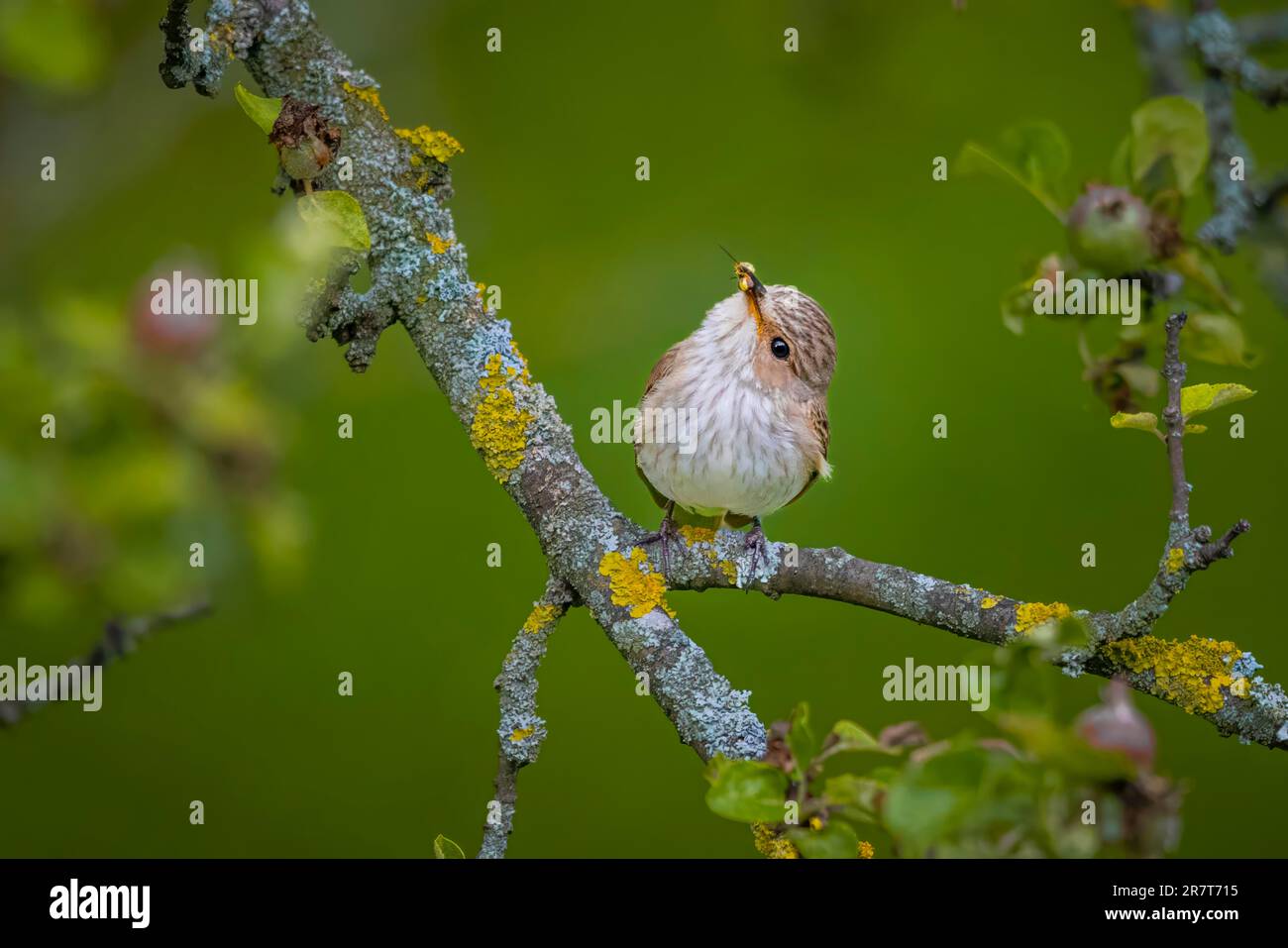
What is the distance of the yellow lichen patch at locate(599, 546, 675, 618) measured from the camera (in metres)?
2.10

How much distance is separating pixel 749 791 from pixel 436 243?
4.31 ft

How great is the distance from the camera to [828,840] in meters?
1.36

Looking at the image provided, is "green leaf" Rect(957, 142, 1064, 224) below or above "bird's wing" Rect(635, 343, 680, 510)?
above

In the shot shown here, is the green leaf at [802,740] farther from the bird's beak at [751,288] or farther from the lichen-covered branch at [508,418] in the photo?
the bird's beak at [751,288]

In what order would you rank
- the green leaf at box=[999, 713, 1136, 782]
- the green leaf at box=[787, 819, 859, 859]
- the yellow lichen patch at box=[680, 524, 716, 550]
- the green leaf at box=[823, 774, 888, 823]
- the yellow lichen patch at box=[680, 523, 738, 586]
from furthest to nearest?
the yellow lichen patch at box=[680, 524, 716, 550] → the yellow lichen patch at box=[680, 523, 738, 586] → the green leaf at box=[787, 819, 859, 859] → the green leaf at box=[823, 774, 888, 823] → the green leaf at box=[999, 713, 1136, 782]

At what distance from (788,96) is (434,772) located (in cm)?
240

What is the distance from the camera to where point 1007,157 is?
1732 millimetres

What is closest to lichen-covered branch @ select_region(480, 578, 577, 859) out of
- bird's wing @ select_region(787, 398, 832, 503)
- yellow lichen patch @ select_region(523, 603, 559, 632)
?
yellow lichen patch @ select_region(523, 603, 559, 632)

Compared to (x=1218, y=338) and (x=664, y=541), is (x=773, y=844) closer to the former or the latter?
(x=664, y=541)

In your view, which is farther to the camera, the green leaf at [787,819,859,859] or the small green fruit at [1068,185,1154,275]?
the small green fruit at [1068,185,1154,275]

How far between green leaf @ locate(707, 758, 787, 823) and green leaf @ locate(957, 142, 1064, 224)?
2.84 feet

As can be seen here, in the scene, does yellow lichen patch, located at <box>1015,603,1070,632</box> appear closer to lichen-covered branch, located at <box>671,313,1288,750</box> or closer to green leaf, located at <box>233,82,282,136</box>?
lichen-covered branch, located at <box>671,313,1288,750</box>

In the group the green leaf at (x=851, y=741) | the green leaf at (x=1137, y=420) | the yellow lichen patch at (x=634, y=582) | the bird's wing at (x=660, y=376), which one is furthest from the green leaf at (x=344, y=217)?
the bird's wing at (x=660, y=376)

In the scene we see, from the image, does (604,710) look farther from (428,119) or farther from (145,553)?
(145,553)
